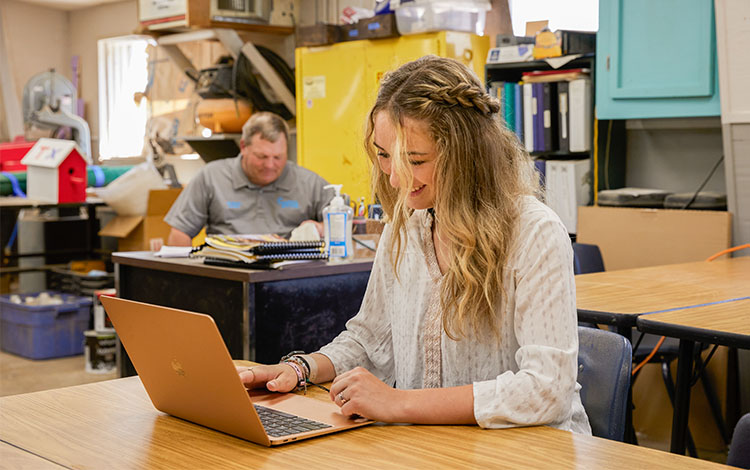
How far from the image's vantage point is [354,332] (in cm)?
171

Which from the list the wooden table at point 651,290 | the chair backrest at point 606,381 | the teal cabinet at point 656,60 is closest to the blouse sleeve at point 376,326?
the chair backrest at point 606,381

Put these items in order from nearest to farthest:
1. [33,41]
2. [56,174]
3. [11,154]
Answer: [56,174] → [11,154] → [33,41]

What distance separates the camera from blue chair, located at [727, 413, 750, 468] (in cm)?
120

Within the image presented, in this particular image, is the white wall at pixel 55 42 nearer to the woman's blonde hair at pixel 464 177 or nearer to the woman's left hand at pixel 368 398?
the woman's blonde hair at pixel 464 177

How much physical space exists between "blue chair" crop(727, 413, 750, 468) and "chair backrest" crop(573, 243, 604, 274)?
2.31m

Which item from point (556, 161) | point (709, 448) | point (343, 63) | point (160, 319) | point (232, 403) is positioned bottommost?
point (709, 448)

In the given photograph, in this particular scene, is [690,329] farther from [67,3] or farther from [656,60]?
[67,3]

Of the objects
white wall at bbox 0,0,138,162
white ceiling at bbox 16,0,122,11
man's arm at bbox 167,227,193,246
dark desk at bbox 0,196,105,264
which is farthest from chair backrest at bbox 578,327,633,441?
white wall at bbox 0,0,138,162

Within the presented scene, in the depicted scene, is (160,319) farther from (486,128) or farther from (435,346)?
(486,128)

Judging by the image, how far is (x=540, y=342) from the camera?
1.37 metres

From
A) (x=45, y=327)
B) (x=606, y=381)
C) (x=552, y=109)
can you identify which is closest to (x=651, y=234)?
(x=552, y=109)

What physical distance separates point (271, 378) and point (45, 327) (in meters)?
4.17

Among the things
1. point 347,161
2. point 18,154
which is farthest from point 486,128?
point 18,154

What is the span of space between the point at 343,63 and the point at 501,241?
12.6 ft
